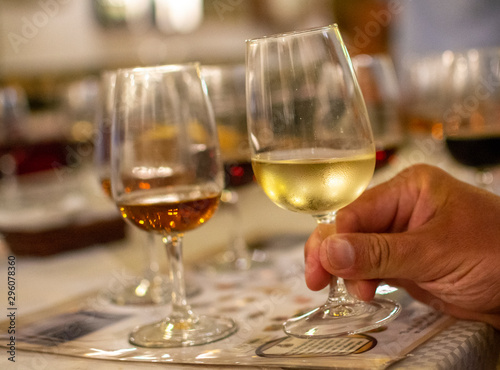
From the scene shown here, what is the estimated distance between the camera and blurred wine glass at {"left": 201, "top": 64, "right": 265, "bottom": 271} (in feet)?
4.03

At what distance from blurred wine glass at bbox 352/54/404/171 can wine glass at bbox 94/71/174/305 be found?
1.45 ft

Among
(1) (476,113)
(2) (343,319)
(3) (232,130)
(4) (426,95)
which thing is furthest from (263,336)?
(4) (426,95)

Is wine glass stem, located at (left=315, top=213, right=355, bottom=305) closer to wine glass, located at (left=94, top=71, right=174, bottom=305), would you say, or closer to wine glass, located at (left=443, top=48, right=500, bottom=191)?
wine glass, located at (left=94, top=71, right=174, bottom=305)

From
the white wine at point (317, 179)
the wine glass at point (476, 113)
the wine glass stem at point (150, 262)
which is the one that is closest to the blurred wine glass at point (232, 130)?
the wine glass stem at point (150, 262)

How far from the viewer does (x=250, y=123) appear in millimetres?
771

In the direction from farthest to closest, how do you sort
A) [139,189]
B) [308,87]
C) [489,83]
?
1. [489,83]
2. [139,189]
3. [308,87]

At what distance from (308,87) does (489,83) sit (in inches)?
25.5

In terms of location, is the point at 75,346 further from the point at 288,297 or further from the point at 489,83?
the point at 489,83

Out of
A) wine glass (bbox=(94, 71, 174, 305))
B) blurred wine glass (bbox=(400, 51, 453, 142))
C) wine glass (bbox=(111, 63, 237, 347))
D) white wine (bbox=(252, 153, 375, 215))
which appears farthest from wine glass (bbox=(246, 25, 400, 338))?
blurred wine glass (bbox=(400, 51, 453, 142))

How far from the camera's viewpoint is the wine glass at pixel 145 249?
103cm

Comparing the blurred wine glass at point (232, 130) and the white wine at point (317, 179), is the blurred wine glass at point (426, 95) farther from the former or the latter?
the white wine at point (317, 179)

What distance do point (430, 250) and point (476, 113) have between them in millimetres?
604

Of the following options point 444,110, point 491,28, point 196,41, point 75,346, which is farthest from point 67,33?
point 75,346

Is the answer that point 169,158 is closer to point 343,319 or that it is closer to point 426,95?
point 343,319
